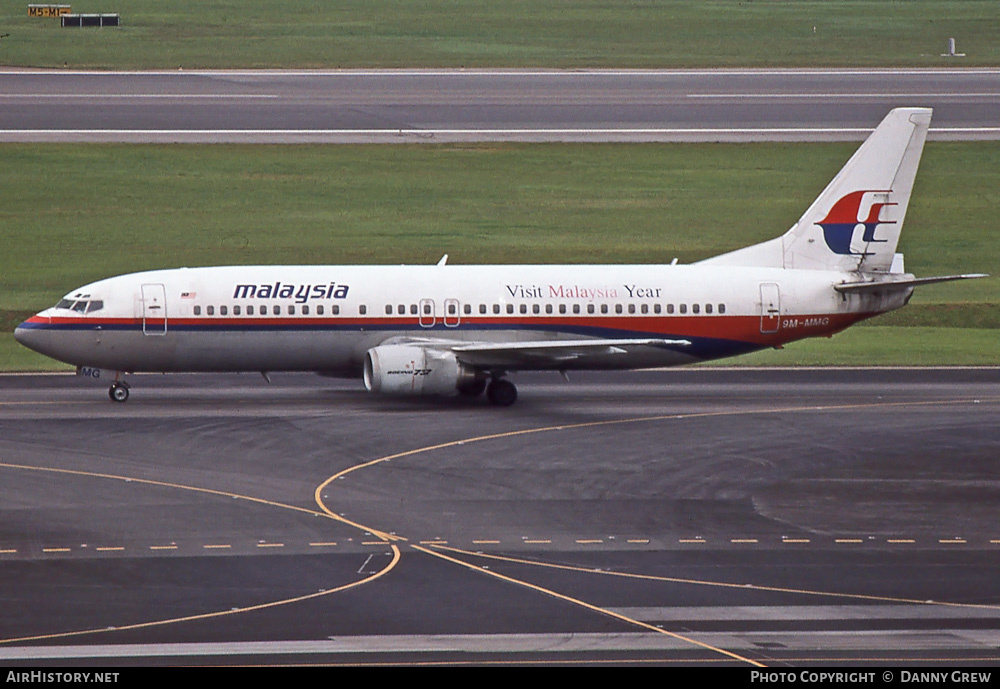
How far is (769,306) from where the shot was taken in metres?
49.4

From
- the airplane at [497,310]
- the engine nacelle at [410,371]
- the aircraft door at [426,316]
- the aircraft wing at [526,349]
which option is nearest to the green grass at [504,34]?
the airplane at [497,310]

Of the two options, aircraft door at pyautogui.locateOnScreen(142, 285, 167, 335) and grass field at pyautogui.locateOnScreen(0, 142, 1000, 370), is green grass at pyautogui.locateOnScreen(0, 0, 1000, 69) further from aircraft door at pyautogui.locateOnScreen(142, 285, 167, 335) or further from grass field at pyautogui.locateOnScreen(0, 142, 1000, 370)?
aircraft door at pyautogui.locateOnScreen(142, 285, 167, 335)

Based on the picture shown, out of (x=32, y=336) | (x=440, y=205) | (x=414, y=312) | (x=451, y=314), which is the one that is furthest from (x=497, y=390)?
(x=440, y=205)

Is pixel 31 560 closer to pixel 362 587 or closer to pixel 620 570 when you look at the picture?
pixel 362 587

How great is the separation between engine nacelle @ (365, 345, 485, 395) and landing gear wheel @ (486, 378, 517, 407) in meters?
1.13

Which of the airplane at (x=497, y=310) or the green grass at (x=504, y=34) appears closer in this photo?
the airplane at (x=497, y=310)

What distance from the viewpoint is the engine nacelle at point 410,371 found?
46.0 m

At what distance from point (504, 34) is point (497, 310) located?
254 feet

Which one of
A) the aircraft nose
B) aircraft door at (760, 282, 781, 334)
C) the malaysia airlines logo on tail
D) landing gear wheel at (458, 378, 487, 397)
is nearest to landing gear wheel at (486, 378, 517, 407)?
landing gear wheel at (458, 378, 487, 397)

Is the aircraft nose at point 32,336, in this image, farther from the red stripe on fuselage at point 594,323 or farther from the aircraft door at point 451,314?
the aircraft door at point 451,314

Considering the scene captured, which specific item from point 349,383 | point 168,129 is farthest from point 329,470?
point 168,129

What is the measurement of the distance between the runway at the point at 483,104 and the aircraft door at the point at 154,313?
42.8 metres

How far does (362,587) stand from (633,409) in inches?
775

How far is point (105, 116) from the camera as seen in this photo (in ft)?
302
